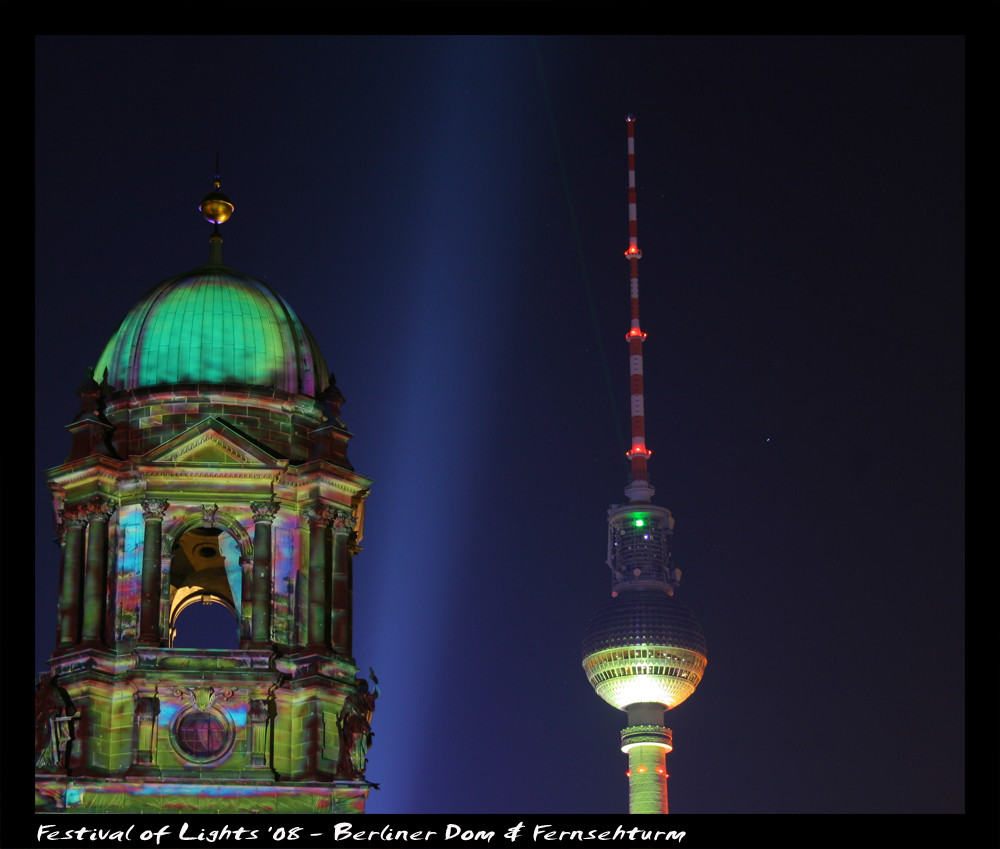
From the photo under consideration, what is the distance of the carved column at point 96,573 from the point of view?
89000 mm

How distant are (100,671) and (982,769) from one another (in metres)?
39.0

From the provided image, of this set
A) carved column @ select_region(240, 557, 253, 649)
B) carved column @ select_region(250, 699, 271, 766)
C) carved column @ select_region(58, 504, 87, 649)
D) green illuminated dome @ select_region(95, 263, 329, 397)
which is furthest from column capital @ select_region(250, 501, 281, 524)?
carved column @ select_region(250, 699, 271, 766)

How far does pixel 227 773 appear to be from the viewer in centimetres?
8662

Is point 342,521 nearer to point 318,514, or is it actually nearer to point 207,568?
point 318,514

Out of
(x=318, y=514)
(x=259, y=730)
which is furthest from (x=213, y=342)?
(x=259, y=730)

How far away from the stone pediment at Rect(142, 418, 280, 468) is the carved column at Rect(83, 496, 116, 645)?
2363 millimetres

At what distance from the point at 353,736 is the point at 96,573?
10912mm

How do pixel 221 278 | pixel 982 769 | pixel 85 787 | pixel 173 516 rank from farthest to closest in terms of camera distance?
pixel 221 278 < pixel 173 516 < pixel 85 787 < pixel 982 769

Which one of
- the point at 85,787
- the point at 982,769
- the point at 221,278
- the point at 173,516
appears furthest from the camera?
the point at 221,278

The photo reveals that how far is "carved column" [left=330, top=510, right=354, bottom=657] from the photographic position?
90688 mm

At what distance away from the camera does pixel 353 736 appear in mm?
88188

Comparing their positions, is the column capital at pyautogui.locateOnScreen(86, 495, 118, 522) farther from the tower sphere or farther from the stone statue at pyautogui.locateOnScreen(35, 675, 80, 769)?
the tower sphere
